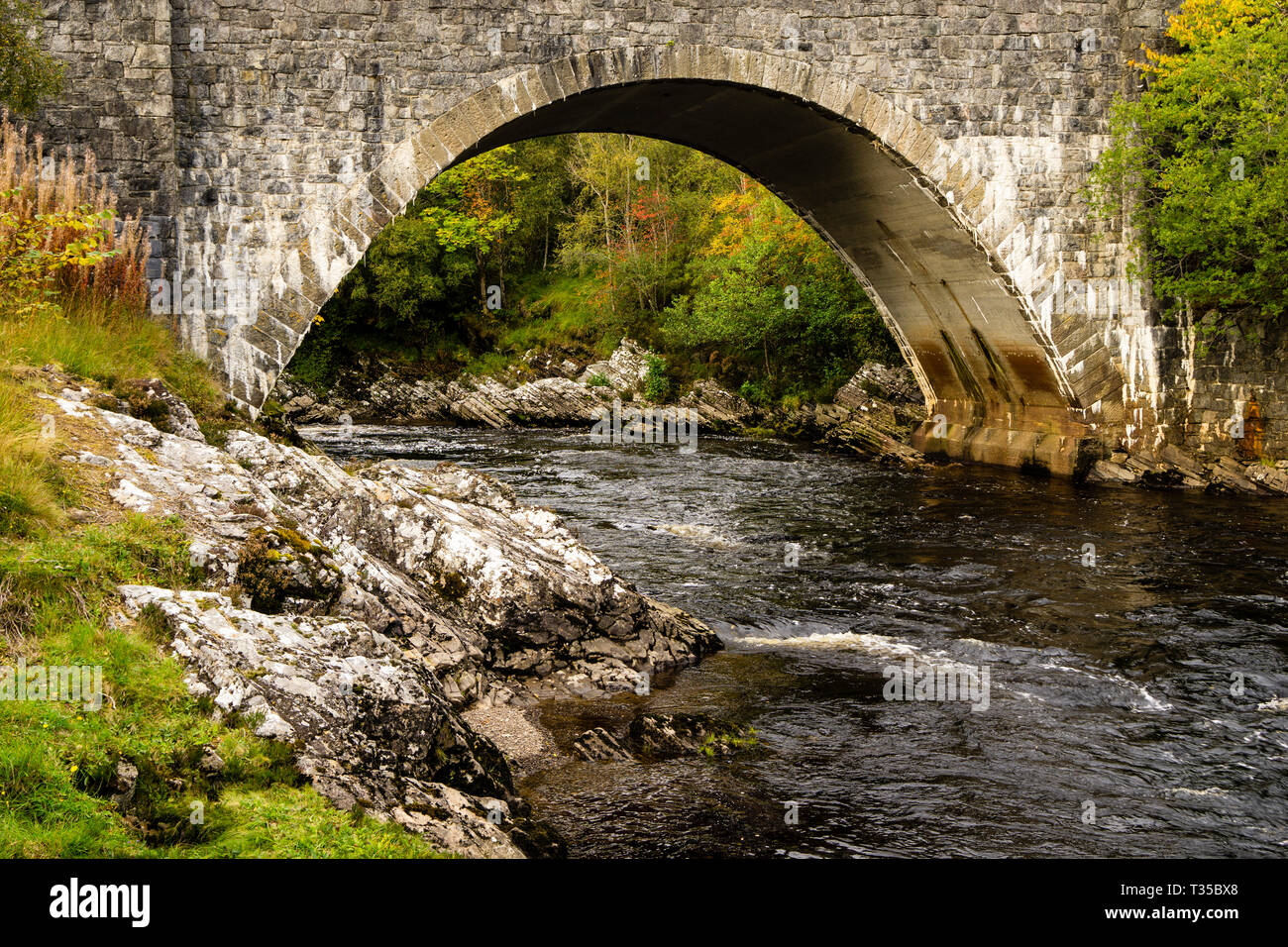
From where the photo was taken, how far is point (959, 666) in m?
7.52

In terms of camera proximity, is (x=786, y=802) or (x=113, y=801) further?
(x=786, y=802)

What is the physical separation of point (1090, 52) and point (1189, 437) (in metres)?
6.19

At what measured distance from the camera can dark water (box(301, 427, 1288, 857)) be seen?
500 cm

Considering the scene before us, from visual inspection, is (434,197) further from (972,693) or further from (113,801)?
(113,801)

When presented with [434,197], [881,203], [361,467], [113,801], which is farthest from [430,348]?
[113,801]

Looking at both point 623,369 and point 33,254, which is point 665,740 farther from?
point 623,369

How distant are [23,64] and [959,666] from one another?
447 inches

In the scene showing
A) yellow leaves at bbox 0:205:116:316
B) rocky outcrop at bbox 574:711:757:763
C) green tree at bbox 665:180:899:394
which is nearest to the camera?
rocky outcrop at bbox 574:711:757:763

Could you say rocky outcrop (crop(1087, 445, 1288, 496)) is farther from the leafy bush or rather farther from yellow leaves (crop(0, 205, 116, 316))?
the leafy bush

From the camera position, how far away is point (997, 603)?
931 centimetres

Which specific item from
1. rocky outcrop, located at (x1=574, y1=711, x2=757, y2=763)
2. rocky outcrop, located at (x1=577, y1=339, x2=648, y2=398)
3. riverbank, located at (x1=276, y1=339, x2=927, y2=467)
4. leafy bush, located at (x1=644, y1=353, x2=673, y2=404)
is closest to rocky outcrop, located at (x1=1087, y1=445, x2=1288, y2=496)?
riverbank, located at (x1=276, y1=339, x2=927, y2=467)

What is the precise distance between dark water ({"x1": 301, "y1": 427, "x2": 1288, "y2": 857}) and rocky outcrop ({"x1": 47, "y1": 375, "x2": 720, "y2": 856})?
0.57 meters

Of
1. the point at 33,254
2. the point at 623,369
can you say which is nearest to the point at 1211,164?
the point at 33,254

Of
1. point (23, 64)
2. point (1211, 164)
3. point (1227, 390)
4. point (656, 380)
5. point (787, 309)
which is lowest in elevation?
point (656, 380)
